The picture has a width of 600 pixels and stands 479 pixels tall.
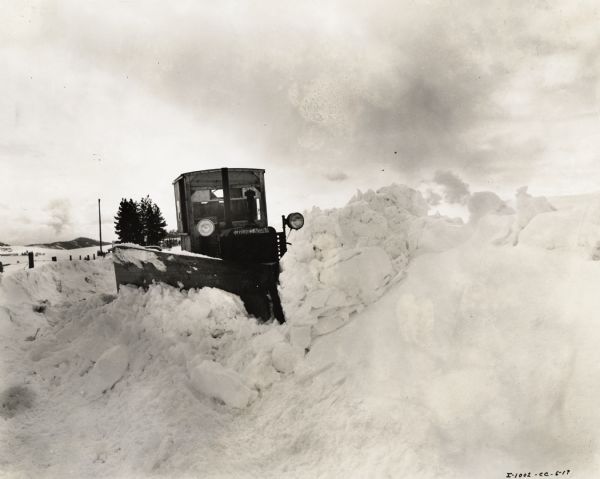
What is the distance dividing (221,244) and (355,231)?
218 centimetres

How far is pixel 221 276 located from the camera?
523 centimetres

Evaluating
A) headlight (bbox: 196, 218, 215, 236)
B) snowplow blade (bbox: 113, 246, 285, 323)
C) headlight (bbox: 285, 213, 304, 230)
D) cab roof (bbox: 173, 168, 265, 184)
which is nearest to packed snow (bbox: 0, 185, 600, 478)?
snowplow blade (bbox: 113, 246, 285, 323)

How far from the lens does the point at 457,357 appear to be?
3.18 m

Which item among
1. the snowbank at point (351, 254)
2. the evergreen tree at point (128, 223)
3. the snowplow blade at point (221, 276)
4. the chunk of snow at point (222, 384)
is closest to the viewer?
the chunk of snow at point (222, 384)

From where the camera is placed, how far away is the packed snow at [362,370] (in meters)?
2.71

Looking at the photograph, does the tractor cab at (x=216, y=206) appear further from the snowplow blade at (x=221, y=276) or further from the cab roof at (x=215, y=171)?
the snowplow blade at (x=221, y=276)

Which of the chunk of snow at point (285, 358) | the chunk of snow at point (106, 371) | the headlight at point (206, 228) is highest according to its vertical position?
the headlight at point (206, 228)

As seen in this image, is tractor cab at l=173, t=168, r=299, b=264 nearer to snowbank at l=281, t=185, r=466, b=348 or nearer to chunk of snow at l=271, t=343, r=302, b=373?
snowbank at l=281, t=185, r=466, b=348

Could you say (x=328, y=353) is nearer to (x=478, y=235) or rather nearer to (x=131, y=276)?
(x=478, y=235)

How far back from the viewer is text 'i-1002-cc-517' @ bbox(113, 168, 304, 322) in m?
5.04

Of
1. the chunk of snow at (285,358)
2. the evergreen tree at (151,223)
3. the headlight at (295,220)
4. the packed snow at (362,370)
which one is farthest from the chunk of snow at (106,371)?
the evergreen tree at (151,223)

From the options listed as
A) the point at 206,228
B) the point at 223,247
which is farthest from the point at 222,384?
the point at 206,228

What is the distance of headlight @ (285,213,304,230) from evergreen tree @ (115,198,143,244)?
113 feet

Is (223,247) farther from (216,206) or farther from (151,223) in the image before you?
(151,223)
